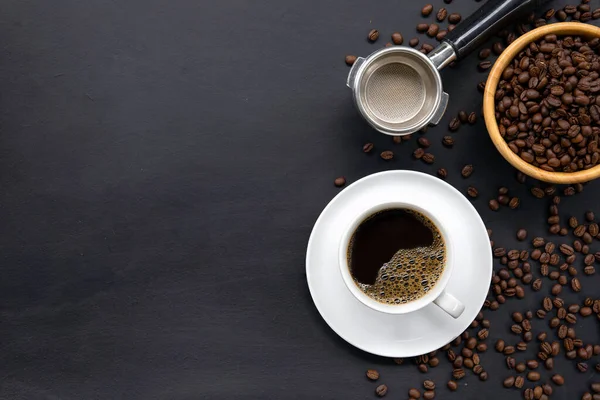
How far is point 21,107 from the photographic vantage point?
1.71m

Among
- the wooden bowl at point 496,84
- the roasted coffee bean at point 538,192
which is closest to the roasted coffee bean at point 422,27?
the wooden bowl at point 496,84

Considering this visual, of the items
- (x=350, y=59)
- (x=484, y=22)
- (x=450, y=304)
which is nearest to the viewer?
(x=450, y=304)

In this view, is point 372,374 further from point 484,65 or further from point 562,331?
point 484,65

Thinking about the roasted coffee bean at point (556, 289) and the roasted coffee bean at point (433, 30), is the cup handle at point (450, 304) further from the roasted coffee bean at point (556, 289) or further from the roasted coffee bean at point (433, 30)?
the roasted coffee bean at point (433, 30)

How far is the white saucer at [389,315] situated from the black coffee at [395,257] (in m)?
0.05

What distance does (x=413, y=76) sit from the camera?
160 cm

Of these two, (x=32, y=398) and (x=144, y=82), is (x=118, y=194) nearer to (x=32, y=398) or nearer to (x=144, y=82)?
(x=144, y=82)

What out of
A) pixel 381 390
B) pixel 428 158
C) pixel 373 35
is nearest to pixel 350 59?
pixel 373 35

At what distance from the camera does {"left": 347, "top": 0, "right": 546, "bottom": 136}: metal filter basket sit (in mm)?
1556

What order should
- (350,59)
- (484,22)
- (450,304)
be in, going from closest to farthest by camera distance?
(450,304), (484,22), (350,59)

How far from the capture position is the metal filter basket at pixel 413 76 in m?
1.56

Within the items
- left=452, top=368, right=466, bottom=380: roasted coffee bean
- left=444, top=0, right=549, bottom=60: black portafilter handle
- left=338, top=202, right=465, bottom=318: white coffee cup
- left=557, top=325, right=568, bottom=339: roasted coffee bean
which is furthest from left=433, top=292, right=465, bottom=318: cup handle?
left=444, top=0, right=549, bottom=60: black portafilter handle

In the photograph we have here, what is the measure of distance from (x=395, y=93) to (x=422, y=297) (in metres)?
0.50

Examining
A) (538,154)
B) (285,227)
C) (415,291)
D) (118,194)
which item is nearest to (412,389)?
(415,291)
